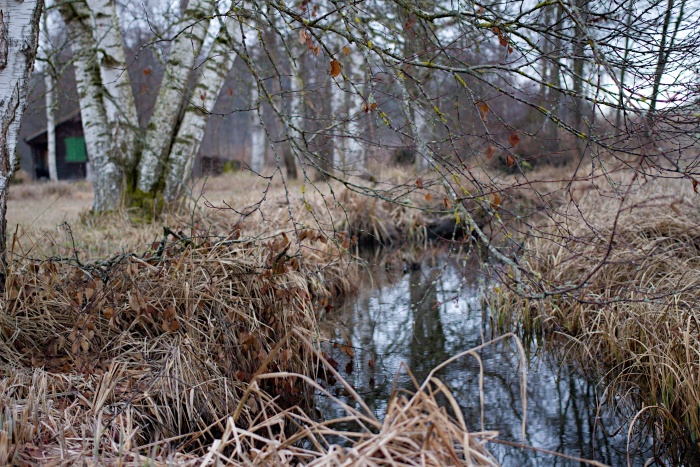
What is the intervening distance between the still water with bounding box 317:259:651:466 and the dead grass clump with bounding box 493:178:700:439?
0.30 meters

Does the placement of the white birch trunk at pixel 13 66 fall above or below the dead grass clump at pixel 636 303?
above

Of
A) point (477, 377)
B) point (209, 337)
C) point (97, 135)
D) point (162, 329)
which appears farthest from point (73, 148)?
point (477, 377)

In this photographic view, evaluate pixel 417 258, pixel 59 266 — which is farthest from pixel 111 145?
pixel 417 258

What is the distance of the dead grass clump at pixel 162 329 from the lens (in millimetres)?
3463

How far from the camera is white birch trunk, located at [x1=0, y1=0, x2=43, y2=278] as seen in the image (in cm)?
363

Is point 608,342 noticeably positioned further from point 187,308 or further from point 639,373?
point 187,308

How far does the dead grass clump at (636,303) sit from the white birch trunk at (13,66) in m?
3.14

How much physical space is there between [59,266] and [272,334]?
166 centimetres

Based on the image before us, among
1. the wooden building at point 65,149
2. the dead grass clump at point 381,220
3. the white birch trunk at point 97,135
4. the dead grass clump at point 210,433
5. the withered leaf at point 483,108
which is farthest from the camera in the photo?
the wooden building at point 65,149

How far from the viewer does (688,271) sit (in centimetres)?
476

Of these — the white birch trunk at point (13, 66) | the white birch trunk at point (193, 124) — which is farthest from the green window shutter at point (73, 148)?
the white birch trunk at point (13, 66)

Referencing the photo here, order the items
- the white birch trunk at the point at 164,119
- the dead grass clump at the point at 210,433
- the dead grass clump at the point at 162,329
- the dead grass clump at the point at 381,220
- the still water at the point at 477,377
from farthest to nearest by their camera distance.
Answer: the dead grass clump at the point at 381,220
the white birch trunk at the point at 164,119
the still water at the point at 477,377
the dead grass clump at the point at 162,329
the dead grass clump at the point at 210,433

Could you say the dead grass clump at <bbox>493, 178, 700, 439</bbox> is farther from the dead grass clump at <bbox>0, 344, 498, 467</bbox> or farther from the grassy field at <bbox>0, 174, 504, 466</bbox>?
the grassy field at <bbox>0, 174, 504, 466</bbox>

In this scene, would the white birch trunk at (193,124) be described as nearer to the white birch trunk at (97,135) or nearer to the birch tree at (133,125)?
the birch tree at (133,125)
